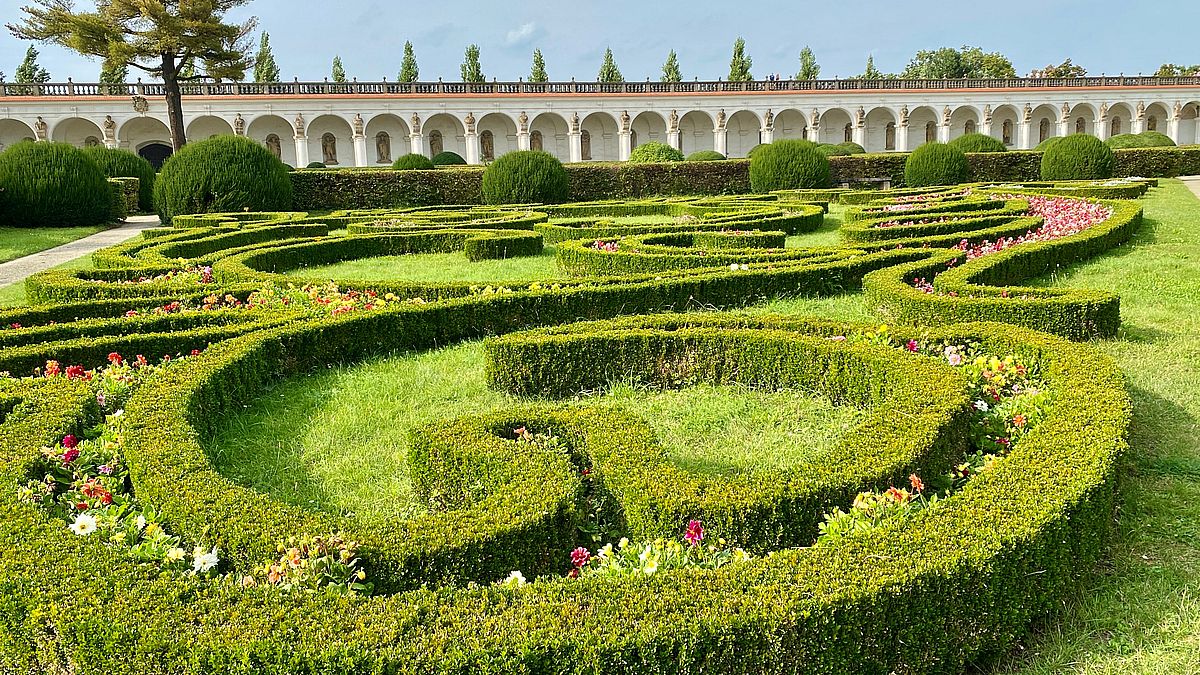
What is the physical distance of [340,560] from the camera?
7.51 feet

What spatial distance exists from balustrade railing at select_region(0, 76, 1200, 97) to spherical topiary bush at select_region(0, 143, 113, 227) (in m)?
24.3

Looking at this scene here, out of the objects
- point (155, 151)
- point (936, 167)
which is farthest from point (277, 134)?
point (936, 167)

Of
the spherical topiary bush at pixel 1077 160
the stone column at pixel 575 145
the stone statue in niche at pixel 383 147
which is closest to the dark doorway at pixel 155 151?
the stone statue in niche at pixel 383 147

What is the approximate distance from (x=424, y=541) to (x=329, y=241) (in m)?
8.31

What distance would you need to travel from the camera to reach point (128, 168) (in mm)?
21047

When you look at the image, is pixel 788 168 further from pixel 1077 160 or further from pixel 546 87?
pixel 546 87

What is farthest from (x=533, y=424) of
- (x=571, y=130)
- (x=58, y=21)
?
(x=571, y=130)

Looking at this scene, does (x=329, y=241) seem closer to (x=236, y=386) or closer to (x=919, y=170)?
(x=236, y=386)

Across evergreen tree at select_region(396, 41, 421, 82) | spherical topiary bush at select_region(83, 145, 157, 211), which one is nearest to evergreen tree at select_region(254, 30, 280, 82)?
evergreen tree at select_region(396, 41, 421, 82)

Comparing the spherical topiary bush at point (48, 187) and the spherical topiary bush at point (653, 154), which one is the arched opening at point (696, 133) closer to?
the spherical topiary bush at point (653, 154)

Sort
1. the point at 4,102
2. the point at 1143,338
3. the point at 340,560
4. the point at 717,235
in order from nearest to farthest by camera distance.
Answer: the point at 340,560
the point at 1143,338
the point at 717,235
the point at 4,102

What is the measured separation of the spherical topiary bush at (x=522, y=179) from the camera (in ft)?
57.0

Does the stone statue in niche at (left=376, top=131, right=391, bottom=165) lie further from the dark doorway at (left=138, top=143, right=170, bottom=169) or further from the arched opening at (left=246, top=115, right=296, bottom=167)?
the dark doorway at (left=138, top=143, right=170, bottom=169)

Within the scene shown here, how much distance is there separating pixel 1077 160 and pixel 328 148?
1338 inches
